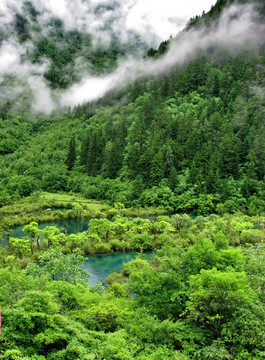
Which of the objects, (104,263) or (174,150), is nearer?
(104,263)

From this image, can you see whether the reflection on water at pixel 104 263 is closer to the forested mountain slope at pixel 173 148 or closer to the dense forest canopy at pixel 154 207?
the dense forest canopy at pixel 154 207

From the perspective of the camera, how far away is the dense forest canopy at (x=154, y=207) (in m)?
12.2

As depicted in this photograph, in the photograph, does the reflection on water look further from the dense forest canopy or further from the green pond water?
the dense forest canopy

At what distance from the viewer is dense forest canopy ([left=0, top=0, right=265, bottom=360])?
40.0 feet

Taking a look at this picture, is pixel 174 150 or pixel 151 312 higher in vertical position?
pixel 174 150

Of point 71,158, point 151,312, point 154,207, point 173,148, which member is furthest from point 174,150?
point 151,312

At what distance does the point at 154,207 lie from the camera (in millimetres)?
59062

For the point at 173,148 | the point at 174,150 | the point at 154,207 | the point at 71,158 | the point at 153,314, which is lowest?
the point at 153,314

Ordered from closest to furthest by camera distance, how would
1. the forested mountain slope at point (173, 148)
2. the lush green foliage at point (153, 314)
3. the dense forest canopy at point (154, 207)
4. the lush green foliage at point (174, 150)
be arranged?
1. the lush green foliage at point (153, 314)
2. the dense forest canopy at point (154, 207)
3. the lush green foliage at point (174, 150)
4. the forested mountain slope at point (173, 148)

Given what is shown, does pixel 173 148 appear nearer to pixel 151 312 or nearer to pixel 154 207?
pixel 154 207

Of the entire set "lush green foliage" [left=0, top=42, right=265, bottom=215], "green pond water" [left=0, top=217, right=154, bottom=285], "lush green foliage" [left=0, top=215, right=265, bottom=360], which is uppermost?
"lush green foliage" [left=0, top=42, right=265, bottom=215]

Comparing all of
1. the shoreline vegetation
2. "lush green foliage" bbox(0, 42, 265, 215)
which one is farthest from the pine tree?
the shoreline vegetation

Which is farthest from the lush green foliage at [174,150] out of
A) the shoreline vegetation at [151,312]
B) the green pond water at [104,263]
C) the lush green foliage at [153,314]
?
the lush green foliage at [153,314]

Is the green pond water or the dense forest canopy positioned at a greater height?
the dense forest canopy
